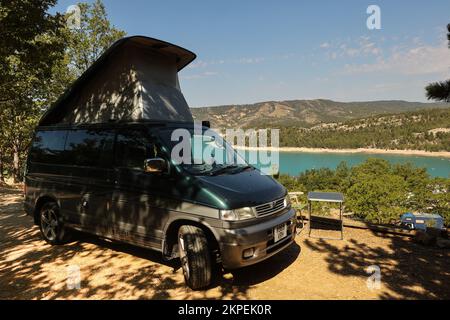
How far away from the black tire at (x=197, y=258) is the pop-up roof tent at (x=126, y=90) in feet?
9.94

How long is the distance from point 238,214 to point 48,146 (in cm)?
480

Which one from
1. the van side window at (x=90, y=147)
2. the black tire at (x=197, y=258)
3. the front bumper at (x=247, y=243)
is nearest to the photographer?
the front bumper at (x=247, y=243)

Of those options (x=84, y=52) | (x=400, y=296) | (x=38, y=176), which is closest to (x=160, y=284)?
(x=400, y=296)

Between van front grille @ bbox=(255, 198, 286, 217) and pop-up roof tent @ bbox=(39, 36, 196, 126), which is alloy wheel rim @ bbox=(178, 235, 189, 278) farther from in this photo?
pop-up roof tent @ bbox=(39, 36, 196, 126)

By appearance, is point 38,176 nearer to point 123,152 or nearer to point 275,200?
point 123,152

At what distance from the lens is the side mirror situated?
447 centimetres

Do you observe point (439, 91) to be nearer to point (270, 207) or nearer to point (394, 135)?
point (270, 207)

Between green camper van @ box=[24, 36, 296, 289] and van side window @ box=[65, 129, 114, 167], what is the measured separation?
0.07 feet

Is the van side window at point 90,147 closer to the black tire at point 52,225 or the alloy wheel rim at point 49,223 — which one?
the black tire at point 52,225

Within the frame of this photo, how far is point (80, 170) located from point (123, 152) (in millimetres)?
1213

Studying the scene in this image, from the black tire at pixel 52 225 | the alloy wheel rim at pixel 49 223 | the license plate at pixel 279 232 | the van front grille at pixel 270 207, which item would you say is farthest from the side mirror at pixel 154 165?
the alloy wheel rim at pixel 49 223

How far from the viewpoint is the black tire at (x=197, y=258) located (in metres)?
4.23

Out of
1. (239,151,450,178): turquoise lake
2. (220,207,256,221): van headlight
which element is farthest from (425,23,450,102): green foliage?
(239,151,450,178): turquoise lake

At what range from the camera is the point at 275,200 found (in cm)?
472
